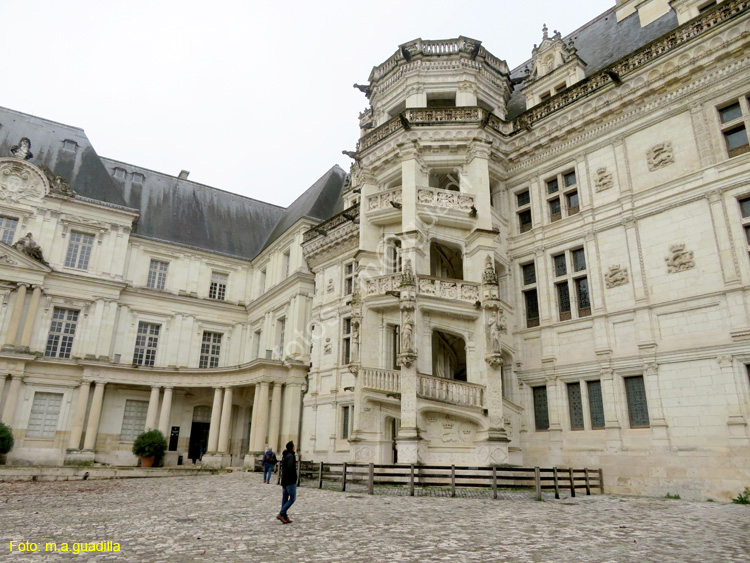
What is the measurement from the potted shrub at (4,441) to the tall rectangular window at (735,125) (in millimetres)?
32930

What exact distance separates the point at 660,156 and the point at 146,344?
29.7m

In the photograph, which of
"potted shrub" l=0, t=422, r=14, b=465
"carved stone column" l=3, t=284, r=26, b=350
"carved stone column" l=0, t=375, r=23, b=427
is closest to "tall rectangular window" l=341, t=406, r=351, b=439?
"potted shrub" l=0, t=422, r=14, b=465

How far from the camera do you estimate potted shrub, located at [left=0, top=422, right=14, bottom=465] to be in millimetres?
25156

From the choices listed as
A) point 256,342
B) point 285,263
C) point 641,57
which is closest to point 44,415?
point 256,342

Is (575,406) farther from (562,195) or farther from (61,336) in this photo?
(61,336)

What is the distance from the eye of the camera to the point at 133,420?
30.8 m

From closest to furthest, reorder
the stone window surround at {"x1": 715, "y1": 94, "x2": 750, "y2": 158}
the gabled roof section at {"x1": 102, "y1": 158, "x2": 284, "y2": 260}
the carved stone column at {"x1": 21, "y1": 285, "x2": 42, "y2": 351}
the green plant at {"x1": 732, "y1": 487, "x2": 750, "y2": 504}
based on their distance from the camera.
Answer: the green plant at {"x1": 732, "y1": 487, "x2": 750, "y2": 504} → the stone window surround at {"x1": 715, "y1": 94, "x2": 750, "y2": 158} → the carved stone column at {"x1": 21, "y1": 285, "x2": 42, "y2": 351} → the gabled roof section at {"x1": 102, "y1": 158, "x2": 284, "y2": 260}

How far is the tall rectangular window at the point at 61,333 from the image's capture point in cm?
2934

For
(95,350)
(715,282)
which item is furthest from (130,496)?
(95,350)

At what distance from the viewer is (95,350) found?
97.7ft

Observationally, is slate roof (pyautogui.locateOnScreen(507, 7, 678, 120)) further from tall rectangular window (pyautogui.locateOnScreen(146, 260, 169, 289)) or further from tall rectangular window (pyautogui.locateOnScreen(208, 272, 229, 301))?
tall rectangular window (pyautogui.locateOnScreen(146, 260, 169, 289))

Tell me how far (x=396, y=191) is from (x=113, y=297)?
2044 centimetres

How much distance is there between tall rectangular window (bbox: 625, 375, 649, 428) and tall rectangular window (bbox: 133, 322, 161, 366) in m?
27.5

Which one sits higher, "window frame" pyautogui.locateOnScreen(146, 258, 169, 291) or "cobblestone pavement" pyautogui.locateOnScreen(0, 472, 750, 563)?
"window frame" pyautogui.locateOnScreen(146, 258, 169, 291)
